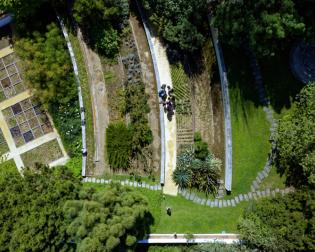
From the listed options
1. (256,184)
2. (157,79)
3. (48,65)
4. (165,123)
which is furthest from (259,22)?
(48,65)

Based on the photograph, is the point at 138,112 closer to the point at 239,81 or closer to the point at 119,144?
the point at 119,144

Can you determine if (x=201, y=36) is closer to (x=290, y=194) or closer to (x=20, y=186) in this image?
(x=290, y=194)

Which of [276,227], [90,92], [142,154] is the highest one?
[90,92]

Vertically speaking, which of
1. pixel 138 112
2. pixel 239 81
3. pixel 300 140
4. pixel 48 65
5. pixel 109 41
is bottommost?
pixel 300 140

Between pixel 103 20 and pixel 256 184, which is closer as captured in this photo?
pixel 256 184

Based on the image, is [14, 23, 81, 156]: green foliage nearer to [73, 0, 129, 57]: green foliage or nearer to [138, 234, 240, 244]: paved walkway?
[73, 0, 129, 57]: green foliage

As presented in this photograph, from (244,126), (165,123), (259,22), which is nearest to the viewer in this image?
(259,22)

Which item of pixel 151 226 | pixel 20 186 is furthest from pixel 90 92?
pixel 151 226

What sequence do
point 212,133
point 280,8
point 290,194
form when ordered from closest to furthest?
point 280,8 → point 290,194 → point 212,133

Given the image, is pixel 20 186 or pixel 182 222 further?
pixel 182 222
